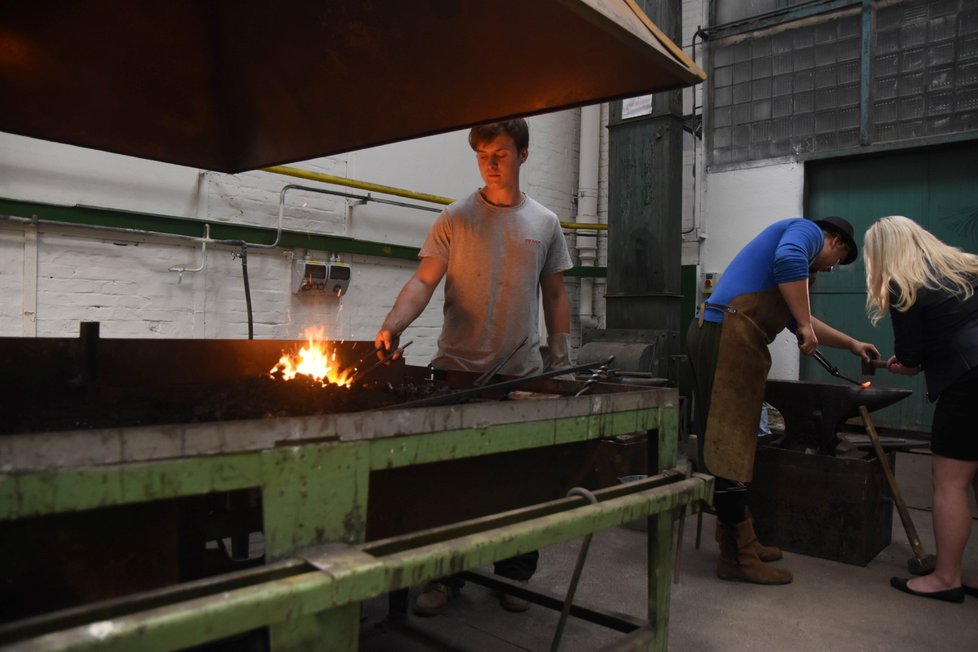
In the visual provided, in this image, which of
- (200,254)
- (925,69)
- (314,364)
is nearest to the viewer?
(314,364)

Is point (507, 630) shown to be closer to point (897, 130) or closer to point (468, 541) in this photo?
point (468, 541)

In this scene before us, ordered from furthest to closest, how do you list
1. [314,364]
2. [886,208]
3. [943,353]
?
1. [886,208]
2. [943,353]
3. [314,364]

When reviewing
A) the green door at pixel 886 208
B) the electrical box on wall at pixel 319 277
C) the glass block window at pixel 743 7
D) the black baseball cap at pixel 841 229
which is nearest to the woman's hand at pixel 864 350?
the black baseball cap at pixel 841 229

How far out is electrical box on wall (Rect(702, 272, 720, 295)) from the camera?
662 centimetres

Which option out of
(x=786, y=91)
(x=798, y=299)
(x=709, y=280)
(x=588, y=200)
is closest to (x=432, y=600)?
(x=798, y=299)

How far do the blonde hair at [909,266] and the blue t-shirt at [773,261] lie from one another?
0.25 meters

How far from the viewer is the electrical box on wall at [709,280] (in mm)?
6621

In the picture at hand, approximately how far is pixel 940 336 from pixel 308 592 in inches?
109

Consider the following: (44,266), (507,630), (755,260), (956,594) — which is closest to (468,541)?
(507,630)

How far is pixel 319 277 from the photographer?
5062 mm

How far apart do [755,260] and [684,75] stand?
1.26 metres

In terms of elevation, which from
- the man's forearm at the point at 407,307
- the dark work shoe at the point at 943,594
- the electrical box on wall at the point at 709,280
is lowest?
the dark work shoe at the point at 943,594

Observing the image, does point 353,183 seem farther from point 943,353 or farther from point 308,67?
point 943,353

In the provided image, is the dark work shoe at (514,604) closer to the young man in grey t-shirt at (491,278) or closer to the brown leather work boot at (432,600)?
the young man in grey t-shirt at (491,278)
